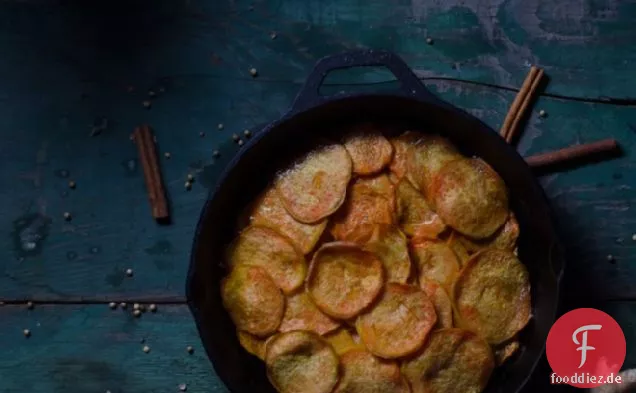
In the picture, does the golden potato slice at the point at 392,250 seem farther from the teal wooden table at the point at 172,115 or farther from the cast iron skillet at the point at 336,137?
the teal wooden table at the point at 172,115

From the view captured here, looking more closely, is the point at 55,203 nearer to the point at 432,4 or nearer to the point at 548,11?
the point at 432,4

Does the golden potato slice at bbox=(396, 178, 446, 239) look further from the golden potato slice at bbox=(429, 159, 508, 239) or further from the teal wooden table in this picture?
the teal wooden table

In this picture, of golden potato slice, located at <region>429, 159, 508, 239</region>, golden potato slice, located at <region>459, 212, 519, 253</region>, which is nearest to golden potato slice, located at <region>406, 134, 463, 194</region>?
golden potato slice, located at <region>429, 159, 508, 239</region>

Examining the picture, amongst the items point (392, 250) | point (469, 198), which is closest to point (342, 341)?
point (392, 250)

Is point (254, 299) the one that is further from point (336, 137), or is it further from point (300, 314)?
point (336, 137)

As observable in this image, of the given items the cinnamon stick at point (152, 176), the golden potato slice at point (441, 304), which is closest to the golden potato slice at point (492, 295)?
the golden potato slice at point (441, 304)

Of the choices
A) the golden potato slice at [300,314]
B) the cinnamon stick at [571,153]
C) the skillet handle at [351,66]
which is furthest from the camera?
the cinnamon stick at [571,153]
